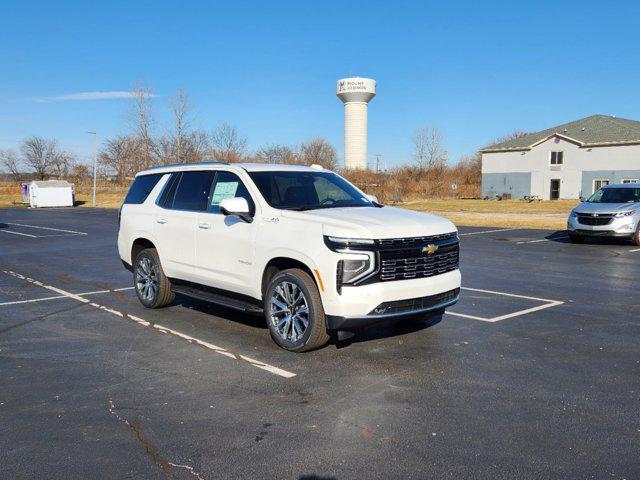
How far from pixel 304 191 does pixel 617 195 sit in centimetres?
Result: 1381

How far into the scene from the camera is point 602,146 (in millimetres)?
56219

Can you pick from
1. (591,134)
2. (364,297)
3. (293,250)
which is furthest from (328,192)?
(591,134)

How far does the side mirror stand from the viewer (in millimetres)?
6387

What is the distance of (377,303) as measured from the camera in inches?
222

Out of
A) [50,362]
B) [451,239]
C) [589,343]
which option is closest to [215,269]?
[50,362]

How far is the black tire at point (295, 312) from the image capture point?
586 cm

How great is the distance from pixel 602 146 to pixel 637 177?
443 centimetres

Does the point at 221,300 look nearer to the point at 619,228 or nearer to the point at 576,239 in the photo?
the point at 619,228

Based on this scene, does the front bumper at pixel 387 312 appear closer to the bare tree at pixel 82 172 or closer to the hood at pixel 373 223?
the hood at pixel 373 223

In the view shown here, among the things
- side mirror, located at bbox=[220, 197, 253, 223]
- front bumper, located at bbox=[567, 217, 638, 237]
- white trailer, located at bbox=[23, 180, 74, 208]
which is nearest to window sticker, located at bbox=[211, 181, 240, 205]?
side mirror, located at bbox=[220, 197, 253, 223]

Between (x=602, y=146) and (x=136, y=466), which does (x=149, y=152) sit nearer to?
(x=602, y=146)

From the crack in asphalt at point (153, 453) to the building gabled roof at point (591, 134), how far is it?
5859 cm

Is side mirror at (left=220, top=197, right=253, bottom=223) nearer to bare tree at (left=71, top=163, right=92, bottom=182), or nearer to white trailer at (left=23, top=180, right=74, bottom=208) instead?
white trailer at (left=23, top=180, right=74, bottom=208)

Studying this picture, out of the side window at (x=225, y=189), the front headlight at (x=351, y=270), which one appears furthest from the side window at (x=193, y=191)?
the front headlight at (x=351, y=270)
